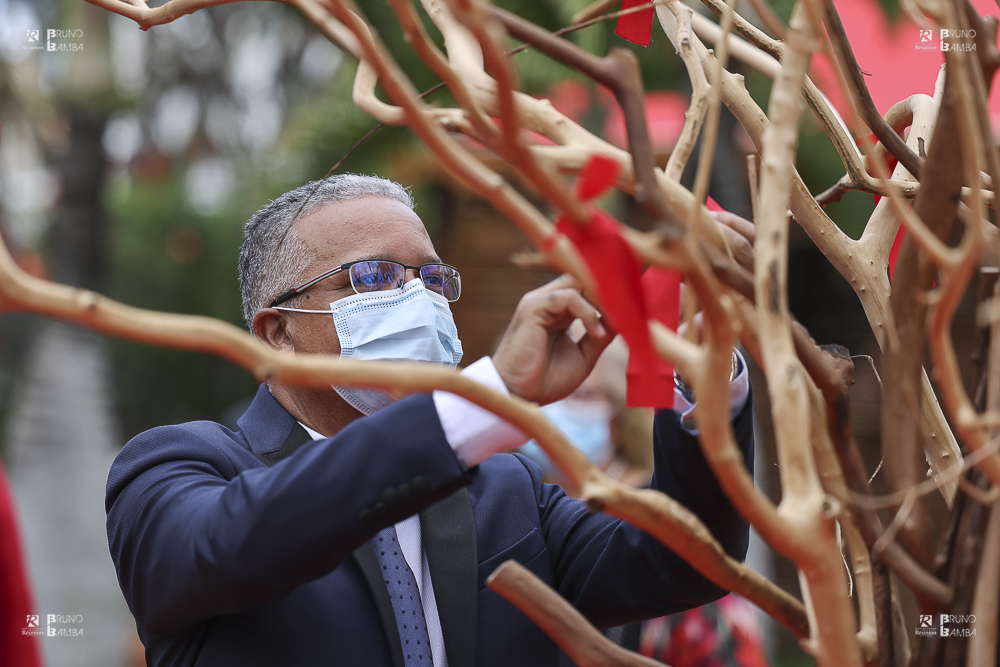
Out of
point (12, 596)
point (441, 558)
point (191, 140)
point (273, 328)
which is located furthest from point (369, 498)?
point (191, 140)

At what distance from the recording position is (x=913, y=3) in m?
0.86

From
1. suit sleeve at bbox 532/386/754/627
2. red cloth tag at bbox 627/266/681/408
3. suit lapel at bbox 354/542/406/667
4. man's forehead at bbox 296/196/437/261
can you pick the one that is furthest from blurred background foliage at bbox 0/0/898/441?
red cloth tag at bbox 627/266/681/408

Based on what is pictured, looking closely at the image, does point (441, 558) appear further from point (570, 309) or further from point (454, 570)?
point (570, 309)

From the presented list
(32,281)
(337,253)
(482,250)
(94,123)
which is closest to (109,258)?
(94,123)

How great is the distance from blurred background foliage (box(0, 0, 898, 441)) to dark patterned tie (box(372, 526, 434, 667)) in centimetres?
188

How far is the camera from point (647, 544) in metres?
1.50

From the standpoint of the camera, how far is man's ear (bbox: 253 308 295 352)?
184 centimetres

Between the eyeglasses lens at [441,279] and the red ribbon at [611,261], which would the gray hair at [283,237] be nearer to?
the eyeglasses lens at [441,279]

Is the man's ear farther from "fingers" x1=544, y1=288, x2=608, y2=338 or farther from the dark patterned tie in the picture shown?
"fingers" x1=544, y1=288, x2=608, y2=338


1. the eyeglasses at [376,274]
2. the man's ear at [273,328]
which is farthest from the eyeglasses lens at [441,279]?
the man's ear at [273,328]

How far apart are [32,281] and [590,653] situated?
614 mm

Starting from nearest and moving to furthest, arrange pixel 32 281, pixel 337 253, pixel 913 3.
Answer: pixel 32 281 → pixel 913 3 → pixel 337 253

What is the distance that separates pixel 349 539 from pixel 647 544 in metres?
0.57

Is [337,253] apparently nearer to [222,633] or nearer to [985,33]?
[222,633]
